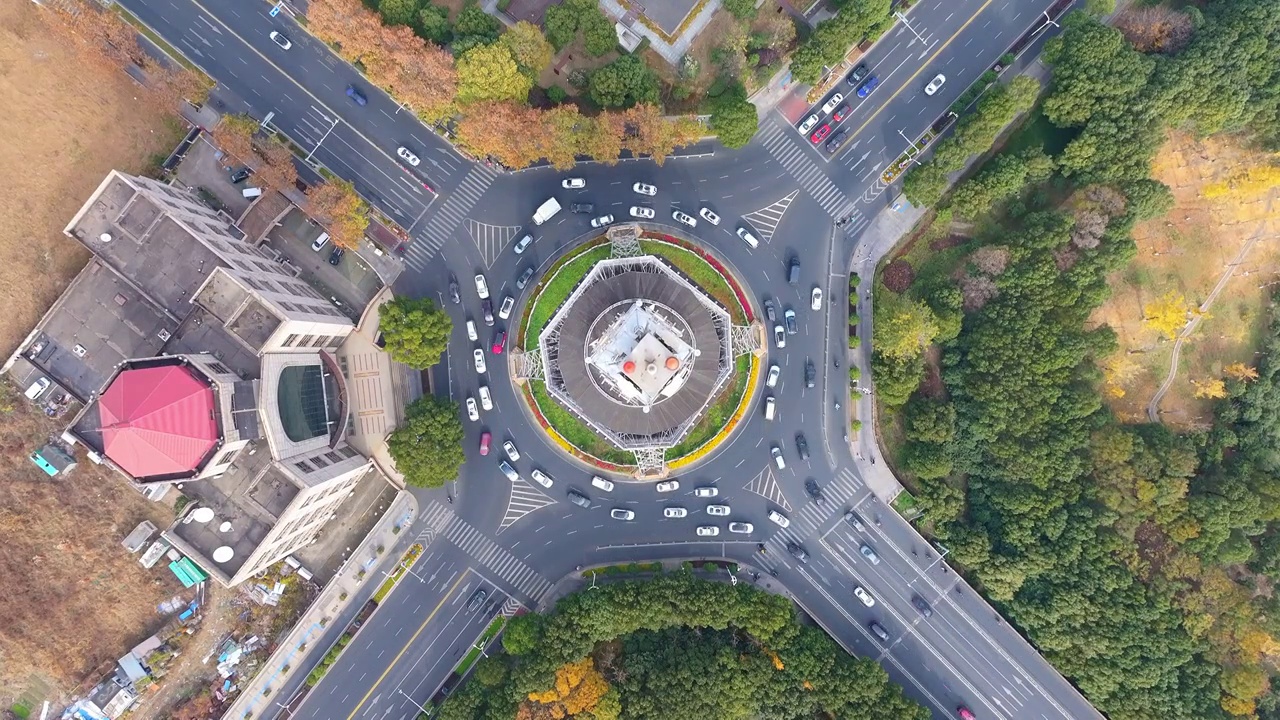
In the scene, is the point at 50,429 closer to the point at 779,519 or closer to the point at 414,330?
the point at 414,330

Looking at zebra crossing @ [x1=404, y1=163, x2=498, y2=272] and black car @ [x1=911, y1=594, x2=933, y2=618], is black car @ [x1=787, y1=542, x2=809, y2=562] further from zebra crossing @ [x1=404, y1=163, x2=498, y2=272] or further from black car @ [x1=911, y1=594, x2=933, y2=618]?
zebra crossing @ [x1=404, y1=163, x2=498, y2=272]

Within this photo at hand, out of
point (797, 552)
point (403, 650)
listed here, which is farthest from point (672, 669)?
point (403, 650)

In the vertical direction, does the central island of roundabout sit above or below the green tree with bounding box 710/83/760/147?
below

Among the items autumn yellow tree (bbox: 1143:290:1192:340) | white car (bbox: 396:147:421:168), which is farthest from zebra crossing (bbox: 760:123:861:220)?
white car (bbox: 396:147:421:168)

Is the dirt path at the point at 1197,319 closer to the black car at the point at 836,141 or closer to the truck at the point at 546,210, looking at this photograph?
the black car at the point at 836,141

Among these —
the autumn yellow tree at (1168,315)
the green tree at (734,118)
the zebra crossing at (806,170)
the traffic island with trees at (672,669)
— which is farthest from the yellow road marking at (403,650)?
the autumn yellow tree at (1168,315)
